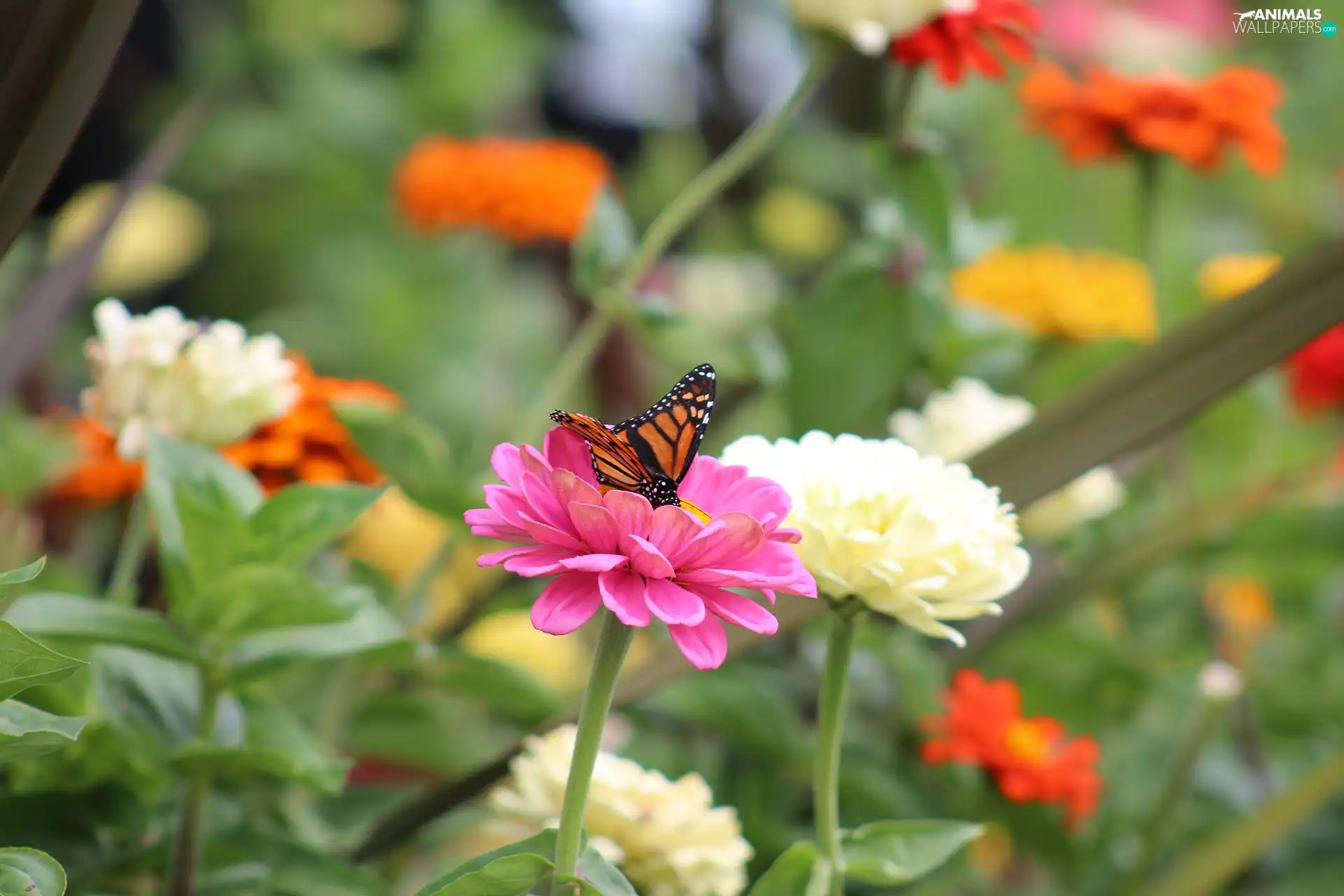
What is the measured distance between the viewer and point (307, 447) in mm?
421

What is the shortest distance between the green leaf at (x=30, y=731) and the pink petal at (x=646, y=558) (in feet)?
0.36

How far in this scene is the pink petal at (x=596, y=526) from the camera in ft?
0.73

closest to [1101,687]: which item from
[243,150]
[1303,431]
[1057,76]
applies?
[1057,76]

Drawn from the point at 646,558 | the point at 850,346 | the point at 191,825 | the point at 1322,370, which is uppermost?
the point at 1322,370

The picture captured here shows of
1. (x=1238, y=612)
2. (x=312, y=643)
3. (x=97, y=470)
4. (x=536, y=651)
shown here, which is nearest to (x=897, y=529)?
(x=312, y=643)

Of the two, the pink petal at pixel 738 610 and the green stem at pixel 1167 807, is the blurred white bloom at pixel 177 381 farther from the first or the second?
the green stem at pixel 1167 807

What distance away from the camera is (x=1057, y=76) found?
0.58 metres

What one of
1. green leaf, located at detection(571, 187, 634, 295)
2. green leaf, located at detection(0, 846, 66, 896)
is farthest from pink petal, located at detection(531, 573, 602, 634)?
green leaf, located at detection(571, 187, 634, 295)

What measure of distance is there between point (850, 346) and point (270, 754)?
0.27m

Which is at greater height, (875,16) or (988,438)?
(875,16)

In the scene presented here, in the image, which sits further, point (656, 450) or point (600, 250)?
point (600, 250)

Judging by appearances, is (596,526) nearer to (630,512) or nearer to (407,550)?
(630,512)

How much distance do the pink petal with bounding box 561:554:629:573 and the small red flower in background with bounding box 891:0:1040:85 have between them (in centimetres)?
26

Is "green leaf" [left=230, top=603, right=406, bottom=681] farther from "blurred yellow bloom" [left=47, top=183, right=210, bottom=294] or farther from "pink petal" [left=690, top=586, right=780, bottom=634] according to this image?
"blurred yellow bloom" [left=47, top=183, right=210, bottom=294]
